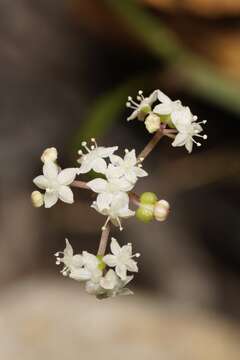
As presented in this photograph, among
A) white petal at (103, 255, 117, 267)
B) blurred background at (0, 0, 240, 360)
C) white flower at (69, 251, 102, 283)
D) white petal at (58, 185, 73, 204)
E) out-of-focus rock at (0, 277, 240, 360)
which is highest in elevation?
blurred background at (0, 0, 240, 360)

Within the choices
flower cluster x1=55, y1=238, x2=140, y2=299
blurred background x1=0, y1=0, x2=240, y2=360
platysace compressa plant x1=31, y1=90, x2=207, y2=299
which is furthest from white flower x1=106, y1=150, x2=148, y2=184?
blurred background x1=0, y1=0, x2=240, y2=360

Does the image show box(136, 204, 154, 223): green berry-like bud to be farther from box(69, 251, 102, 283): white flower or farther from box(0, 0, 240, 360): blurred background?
box(0, 0, 240, 360): blurred background

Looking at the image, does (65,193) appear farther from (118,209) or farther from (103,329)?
(103,329)

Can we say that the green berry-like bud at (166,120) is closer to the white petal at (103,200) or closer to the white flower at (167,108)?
the white flower at (167,108)

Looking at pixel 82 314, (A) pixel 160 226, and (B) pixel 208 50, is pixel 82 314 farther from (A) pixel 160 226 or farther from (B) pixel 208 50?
(B) pixel 208 50

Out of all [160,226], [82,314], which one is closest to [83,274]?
→ [82,314]

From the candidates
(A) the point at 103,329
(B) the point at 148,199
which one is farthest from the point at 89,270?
(A) the point at 103,329
